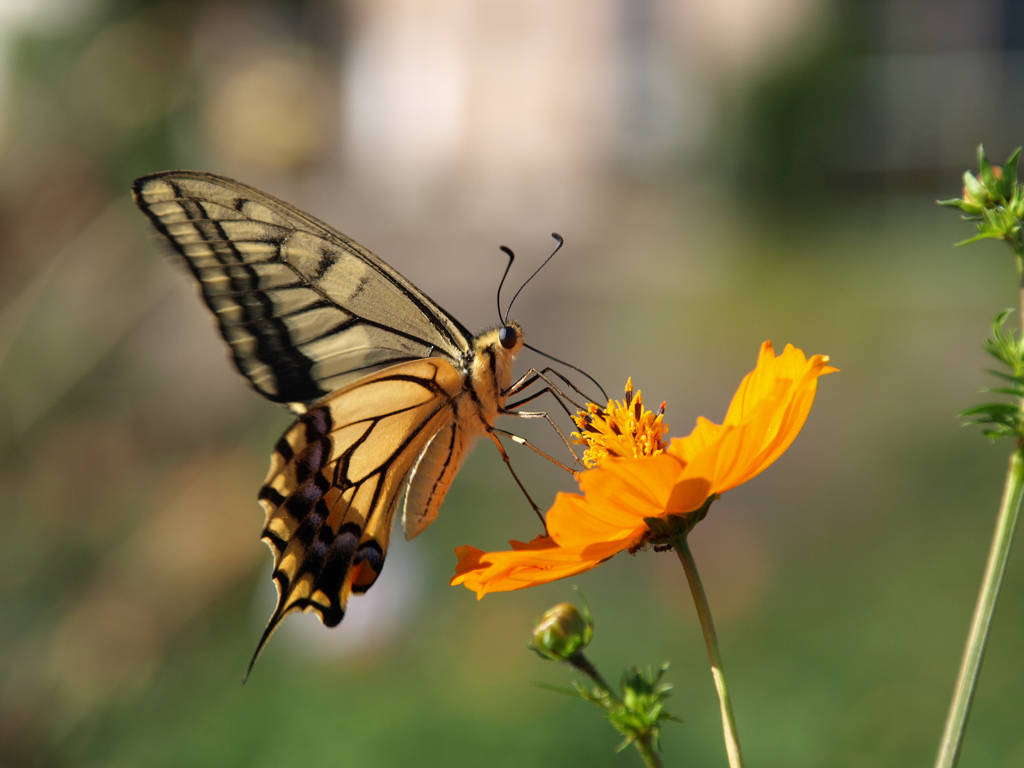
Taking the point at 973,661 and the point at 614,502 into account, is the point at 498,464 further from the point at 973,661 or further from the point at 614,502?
the point at 973,661

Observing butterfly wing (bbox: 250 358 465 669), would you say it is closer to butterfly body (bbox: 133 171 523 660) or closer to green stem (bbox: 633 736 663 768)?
butterfly body (bbox: 133 171 523 660)

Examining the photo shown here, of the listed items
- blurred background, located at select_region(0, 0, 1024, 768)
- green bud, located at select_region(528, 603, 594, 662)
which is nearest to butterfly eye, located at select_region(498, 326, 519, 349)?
green bud, located at select_region(528, 603, 594, 662)

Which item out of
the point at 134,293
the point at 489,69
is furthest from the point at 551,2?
the point at 134,293

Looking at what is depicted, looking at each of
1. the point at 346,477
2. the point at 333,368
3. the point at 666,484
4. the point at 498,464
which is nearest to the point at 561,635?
the point at 666,484

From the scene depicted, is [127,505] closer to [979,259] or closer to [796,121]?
[979,259]

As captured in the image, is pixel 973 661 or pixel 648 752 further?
pixel 648 752

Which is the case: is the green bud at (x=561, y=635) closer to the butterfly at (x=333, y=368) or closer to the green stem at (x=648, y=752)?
the green stem at (x=648, y=752)
